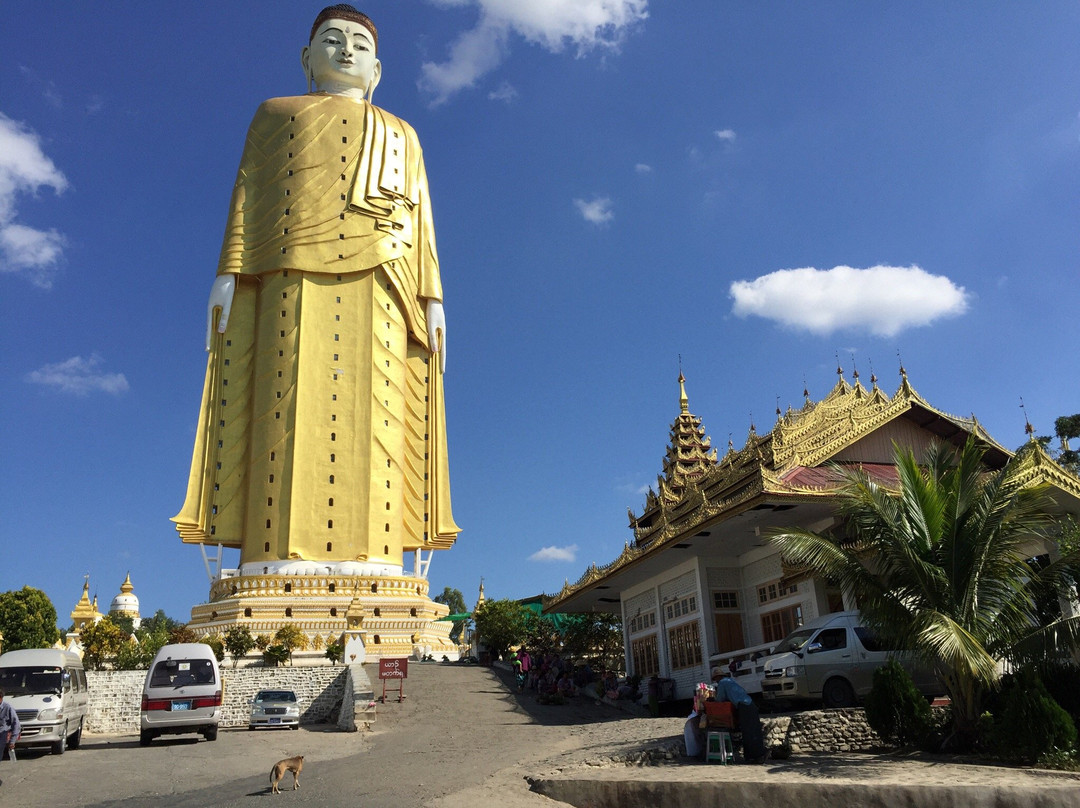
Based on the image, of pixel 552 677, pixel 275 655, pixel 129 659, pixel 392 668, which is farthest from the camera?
pixel 275 655

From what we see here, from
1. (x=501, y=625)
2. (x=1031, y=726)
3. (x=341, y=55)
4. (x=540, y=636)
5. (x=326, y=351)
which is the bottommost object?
(x=1031, y=726)

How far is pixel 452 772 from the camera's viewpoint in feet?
38.6

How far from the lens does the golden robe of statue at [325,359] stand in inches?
1586

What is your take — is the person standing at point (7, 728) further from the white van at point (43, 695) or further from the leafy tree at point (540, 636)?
the leafy tree at point (540, 636)

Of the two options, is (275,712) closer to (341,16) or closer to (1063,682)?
(1063,682)

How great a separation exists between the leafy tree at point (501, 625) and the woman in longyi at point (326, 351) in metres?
5.23

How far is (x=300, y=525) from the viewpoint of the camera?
129 ft

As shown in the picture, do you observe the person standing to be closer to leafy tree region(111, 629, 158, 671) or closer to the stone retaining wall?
the stone retaining wall

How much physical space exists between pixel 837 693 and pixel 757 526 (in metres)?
5.66

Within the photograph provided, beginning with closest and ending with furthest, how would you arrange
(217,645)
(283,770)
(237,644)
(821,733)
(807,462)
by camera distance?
1. (283,770)
2. (821,733)
3. (807,462)
4. (217,645)
5. (237,644)

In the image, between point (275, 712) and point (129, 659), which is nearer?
point (275, 712)

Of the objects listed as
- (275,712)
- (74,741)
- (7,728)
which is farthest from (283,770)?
(275,712)

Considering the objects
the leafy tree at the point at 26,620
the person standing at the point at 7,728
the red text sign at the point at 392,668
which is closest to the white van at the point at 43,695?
the person standing at the point at 7,728

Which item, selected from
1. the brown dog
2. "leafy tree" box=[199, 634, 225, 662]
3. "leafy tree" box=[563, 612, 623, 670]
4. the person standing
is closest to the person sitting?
the brown dog
